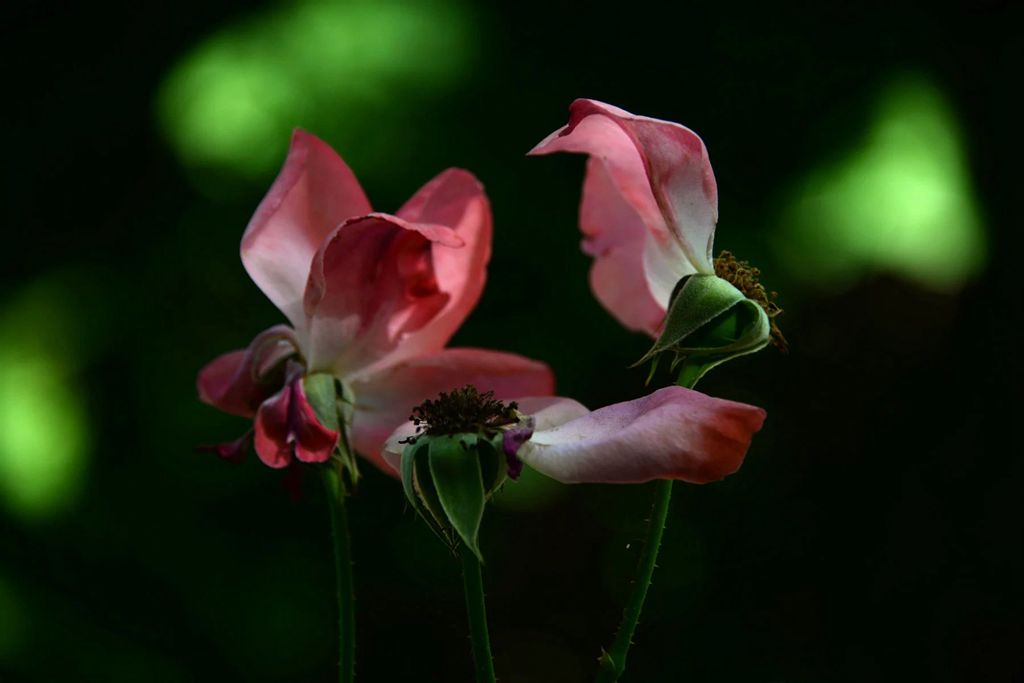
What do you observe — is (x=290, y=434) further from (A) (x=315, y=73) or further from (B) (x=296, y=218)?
(A) (x=315, y=73)

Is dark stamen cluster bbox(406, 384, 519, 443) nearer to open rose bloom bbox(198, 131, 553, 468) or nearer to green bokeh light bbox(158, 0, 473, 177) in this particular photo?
open rose bloom bbox(198, 131, 553, 468)

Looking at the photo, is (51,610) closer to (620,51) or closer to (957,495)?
(620,51)

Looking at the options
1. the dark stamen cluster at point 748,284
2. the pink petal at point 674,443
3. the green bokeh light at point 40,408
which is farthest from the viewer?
the green bokeh light at point 40,408

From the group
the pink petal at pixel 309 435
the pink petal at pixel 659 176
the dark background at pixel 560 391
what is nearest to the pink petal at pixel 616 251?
the pink petal at pixel 659 176

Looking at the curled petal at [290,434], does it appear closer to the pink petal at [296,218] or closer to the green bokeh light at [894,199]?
the pink petal at [296,218]

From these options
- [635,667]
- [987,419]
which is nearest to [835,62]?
[987,419]

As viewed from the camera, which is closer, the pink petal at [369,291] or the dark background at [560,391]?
the pink petal at [369,291]

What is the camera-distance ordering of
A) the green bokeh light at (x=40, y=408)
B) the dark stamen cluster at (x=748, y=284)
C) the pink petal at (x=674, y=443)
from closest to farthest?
the pink petal at (x=674, y=443), the dark stamen cluster at (x=748, y=284), the green bokeh light at (x=40, y=408)

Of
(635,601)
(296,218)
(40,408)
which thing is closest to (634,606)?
(635,601)
